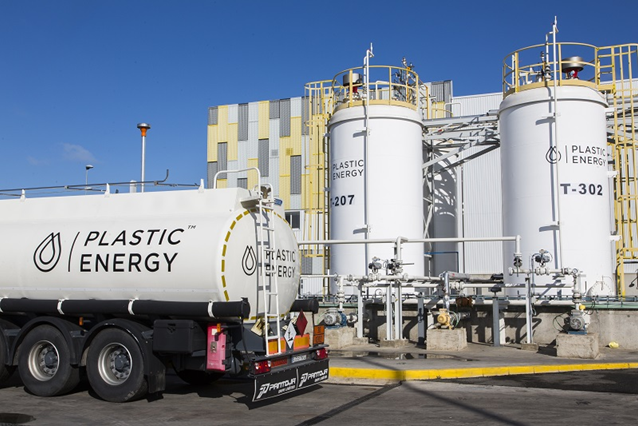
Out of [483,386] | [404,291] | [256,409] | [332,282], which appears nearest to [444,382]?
[483,386]

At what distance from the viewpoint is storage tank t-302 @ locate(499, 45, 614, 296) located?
18.3 meters

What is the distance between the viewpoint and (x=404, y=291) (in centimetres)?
2067

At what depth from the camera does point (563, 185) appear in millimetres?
18406

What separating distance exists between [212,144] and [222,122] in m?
1.43

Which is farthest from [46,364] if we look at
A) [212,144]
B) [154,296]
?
[212,144]

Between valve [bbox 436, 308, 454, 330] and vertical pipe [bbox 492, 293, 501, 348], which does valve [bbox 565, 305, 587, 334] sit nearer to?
vertical pipe [bbox 492, 293, 501, 348]

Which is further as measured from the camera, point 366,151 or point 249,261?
point 366,151

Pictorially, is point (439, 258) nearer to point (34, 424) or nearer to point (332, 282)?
point (332, 282)

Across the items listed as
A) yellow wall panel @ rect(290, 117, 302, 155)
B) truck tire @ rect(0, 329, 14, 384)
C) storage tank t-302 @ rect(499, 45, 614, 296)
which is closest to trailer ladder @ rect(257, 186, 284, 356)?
truck tire @ rect(0, 329, 14, 384)

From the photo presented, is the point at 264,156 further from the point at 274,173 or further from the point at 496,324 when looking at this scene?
the point at 496,324

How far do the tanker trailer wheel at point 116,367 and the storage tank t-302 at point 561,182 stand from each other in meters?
11.4

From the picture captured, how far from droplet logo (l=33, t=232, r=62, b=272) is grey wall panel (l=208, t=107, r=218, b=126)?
3005 cm

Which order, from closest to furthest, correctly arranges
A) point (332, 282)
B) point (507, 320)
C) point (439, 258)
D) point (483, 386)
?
point (483, 386), point (507, 320), point (332, 282), point (439, 258)

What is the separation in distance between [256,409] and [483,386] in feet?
13.4
